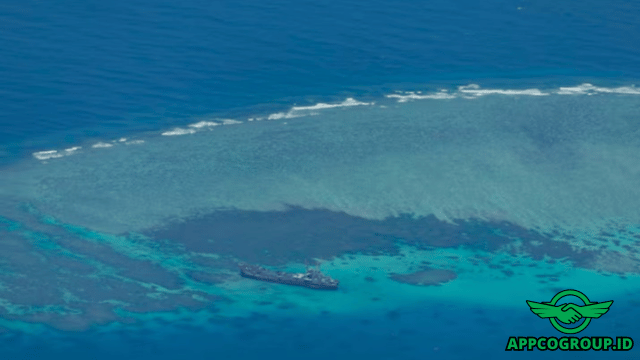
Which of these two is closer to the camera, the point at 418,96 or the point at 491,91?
the point at 418,96

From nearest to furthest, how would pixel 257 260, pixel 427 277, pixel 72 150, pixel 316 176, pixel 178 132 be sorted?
pixel 427 277, pixel 257 260, pixel 316 176, pixel 72 150, pixel 178 132

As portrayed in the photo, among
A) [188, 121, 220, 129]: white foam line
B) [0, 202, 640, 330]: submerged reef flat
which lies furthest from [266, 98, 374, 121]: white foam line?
[0, 202, 640, 330]: submerged reef flat

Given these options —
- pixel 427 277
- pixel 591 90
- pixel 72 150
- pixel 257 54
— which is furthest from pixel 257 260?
pixel 591 90

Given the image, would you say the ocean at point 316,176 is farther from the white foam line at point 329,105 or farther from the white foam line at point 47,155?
the white foam line at point 329,105

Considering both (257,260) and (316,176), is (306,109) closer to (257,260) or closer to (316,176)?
(316,176)

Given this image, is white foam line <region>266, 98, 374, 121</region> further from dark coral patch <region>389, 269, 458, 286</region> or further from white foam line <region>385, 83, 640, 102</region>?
dark coral patch <region>389, 269, 458, 286</region>

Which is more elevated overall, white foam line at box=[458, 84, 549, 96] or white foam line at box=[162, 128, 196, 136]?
white foam line at box=[458, 84, 549, 96]

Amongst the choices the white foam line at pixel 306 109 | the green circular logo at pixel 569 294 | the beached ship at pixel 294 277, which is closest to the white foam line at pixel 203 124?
the white foam line at pixel 306 109
